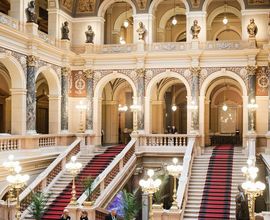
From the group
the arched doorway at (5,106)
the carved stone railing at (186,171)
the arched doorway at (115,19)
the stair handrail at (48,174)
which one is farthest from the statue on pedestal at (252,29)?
the arched doorway at (5,106)

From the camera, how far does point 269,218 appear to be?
16.7m

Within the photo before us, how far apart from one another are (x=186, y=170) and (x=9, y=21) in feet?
31.6

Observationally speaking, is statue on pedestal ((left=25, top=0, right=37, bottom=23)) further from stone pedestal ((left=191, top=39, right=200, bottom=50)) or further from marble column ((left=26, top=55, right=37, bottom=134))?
stone pedestal ((left=191, top=39, right=200, bottom=50))

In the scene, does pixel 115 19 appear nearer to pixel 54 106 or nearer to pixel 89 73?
pixel 89 73

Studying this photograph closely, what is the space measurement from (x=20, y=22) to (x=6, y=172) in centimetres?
666

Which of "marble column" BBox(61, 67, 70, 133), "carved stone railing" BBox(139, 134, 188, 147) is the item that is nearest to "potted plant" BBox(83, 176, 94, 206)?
"carved stone railing" BBox(139, 134, 188, 147)

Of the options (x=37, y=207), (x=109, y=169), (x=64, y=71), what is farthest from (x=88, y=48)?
(x=37, y=207)

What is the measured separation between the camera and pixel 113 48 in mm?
27516

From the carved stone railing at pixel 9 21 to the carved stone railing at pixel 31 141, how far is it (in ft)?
15.0

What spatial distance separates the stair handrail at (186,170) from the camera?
19.5 metres

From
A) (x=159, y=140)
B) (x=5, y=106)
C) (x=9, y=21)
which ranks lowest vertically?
(x=159, y=140)

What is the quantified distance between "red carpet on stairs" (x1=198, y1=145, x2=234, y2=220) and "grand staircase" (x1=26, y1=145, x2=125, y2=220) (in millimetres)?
4902

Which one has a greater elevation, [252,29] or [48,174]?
[252,29]

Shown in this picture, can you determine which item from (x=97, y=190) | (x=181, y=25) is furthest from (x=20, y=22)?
(x=181, y=25)
